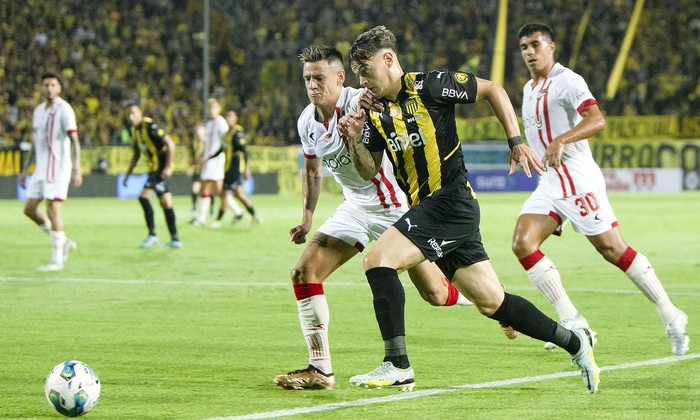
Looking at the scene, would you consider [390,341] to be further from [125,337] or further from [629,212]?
[629,212]

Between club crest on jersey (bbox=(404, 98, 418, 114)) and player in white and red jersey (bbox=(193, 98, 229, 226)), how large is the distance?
14455mm

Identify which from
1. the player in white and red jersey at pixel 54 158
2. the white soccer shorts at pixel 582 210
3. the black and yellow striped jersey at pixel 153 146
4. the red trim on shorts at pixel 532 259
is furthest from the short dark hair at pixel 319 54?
the black and yellow striped jersey at pixel 153 146

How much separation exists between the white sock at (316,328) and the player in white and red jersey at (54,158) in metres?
7.07

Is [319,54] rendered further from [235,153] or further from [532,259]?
[235,153]

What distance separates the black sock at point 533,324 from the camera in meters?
5.84

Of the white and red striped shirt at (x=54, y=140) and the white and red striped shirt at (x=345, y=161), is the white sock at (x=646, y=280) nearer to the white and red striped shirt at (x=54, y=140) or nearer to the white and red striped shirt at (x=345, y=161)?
the white and red striped shirt at (x=345, y=161)

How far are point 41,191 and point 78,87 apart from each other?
2137 centimetres

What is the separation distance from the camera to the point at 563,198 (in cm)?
774

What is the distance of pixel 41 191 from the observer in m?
13.0

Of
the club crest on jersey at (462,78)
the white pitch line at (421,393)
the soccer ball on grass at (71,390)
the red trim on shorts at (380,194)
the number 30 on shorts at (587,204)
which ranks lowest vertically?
the white pitch line at (421,393)

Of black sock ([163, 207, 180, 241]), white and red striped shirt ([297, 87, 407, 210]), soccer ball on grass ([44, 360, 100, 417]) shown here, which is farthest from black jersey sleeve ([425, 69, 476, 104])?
black sock ([163, 207, 180, 241])

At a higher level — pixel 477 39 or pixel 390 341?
pixel 477 39

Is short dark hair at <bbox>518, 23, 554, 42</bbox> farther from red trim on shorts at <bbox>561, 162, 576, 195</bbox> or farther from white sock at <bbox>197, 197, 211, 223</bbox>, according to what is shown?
white sock at <bbox>197, 197, 211, 223</bbox>

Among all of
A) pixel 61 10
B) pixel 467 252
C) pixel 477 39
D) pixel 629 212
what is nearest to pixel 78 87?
pixel 61 10
